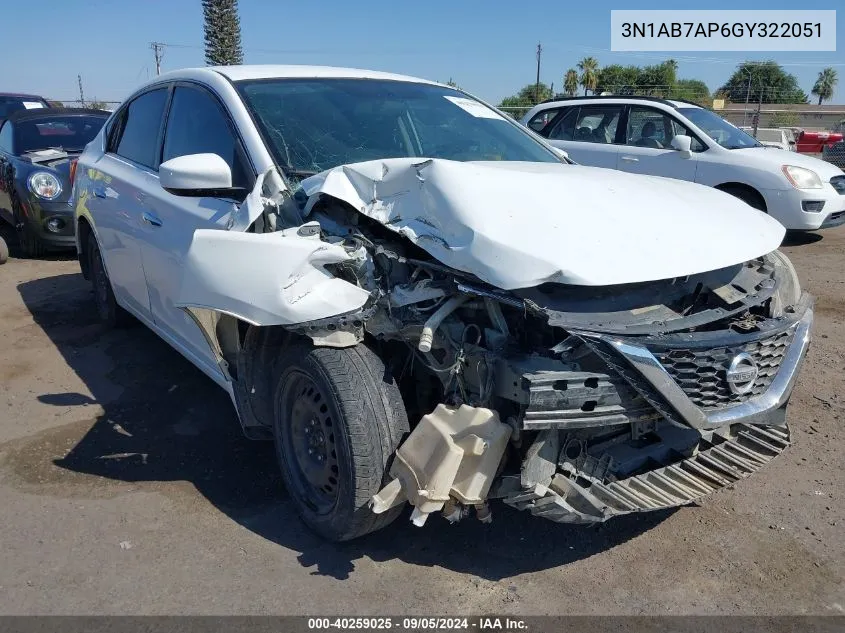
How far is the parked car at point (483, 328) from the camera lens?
230 centimetres

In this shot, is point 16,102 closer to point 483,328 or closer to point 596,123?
point 596,123

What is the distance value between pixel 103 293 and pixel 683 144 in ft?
22.0

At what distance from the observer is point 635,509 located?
2375 millimetres

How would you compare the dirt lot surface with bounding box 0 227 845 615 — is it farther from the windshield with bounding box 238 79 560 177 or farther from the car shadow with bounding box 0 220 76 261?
the car shadow with bounding box 0 220 76 261

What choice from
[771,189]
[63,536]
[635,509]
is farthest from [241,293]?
[771,189]

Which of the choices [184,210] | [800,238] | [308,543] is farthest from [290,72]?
[800,238]

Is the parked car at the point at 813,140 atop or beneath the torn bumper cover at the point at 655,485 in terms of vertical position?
atop

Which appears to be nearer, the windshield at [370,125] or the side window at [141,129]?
the windshield at [370,125]

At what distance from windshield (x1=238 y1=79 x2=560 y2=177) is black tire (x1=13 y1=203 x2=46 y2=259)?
574cm

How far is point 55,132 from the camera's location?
9.02 metres

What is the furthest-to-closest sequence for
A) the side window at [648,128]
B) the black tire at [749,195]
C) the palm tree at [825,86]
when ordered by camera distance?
the palm tree at [825,86] → the side window at [648,128] → the black tire at [749,195]

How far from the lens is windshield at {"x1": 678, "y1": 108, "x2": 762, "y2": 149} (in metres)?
8.99

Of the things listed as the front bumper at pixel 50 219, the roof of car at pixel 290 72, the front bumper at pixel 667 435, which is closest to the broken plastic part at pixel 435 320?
the front bumper at pixel 667 435

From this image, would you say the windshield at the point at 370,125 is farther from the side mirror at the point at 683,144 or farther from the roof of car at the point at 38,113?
the roof of car at the point at 38,113
